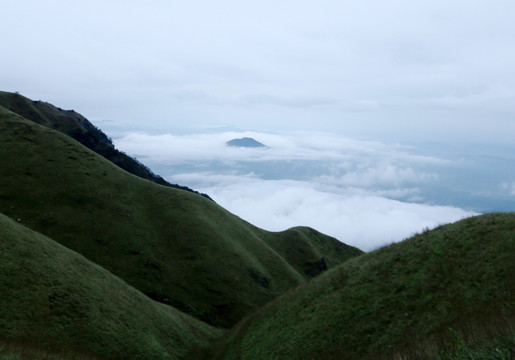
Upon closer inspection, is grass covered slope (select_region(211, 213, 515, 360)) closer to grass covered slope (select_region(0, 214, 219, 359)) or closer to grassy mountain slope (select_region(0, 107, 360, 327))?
grass covered slope (select_region(0, 214, 219, 359))

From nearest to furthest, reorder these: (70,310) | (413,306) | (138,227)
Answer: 1. (413,306)
2. (70,310)
3. (138,227)

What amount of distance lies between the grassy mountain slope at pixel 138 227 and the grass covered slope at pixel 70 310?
29.1m

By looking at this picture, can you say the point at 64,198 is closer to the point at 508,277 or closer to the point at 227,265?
the point at 227,265

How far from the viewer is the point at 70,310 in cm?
3028

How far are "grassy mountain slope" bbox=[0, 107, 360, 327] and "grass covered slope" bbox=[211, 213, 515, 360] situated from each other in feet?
151

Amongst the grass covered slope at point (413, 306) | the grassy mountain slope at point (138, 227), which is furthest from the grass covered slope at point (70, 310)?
the grassy mountain slope at point (138, 227)

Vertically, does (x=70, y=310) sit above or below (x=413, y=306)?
A: below

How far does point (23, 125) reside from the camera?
110 meters

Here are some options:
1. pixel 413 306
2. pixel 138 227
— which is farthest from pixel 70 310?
pixel 138 227

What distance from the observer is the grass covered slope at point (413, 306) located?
13852 millimetres

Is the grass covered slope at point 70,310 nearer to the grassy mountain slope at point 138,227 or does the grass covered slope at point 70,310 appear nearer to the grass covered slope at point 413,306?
the grass covered slope at point 413,306

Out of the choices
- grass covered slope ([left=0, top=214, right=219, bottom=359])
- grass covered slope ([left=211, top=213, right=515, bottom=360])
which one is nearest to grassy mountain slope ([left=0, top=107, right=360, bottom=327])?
grass covered slope ([left=0, top=214, right=219, bottom=359])

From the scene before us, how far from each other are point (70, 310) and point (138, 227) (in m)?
57.7

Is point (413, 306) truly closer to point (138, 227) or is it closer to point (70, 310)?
point (70, 310)
